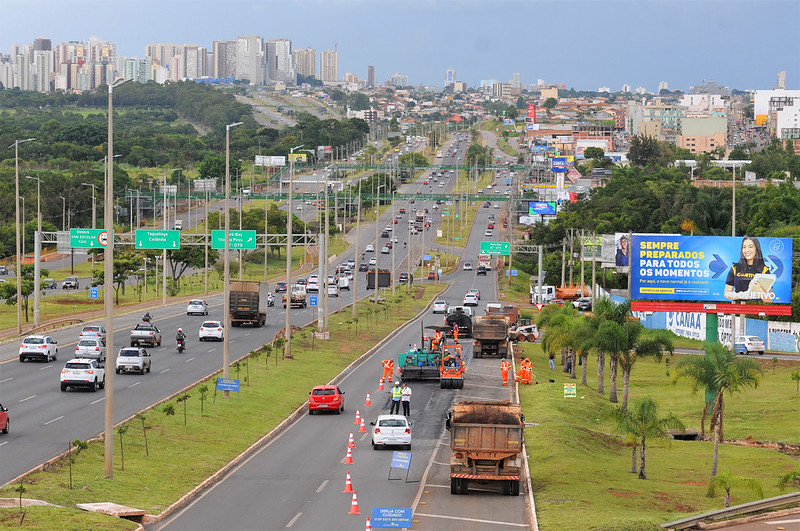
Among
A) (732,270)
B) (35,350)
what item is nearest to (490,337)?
(732,270)

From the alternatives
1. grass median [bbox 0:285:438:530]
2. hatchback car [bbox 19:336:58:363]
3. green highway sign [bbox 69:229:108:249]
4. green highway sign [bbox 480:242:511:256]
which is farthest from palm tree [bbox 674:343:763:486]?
green highway sign [bbox 480:242:511:256]

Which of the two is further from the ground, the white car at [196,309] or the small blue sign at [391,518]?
the small blue sign at [391,518]

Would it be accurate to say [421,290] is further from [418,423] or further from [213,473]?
[213,473]

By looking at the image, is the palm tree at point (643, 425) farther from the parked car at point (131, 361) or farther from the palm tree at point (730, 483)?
the parked car at point (131, 361)

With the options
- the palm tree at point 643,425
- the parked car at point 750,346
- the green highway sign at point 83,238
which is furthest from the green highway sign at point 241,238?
the palm tree at point 643,425

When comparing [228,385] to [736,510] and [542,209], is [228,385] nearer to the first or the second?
[736,510]

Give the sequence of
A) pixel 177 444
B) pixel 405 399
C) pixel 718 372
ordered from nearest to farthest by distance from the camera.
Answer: pixel 177 444 → pixel 718 372 → pixel 405 399

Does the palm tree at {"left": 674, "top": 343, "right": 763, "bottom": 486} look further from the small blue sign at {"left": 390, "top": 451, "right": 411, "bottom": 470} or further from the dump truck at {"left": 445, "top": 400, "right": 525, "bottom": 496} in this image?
the small blue sign at {"left": 390, "top": 451, "right": 411, "bottom": 470}
